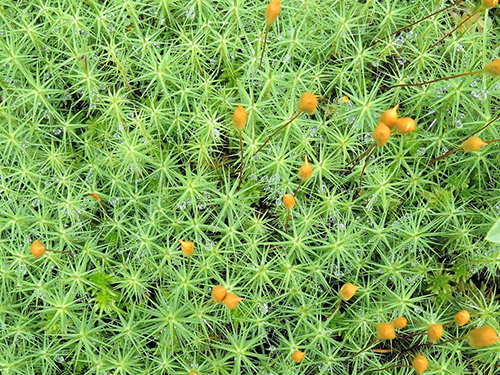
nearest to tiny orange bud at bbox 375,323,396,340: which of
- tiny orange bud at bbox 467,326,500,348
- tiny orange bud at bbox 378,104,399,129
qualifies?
tiny orange bud at bbox 467,326,500,348

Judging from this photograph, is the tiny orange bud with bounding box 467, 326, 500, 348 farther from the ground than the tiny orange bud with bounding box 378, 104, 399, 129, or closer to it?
closer to it

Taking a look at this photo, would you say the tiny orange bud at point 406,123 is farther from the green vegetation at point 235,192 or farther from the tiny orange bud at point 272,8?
the tiny orange bud at point 272,8

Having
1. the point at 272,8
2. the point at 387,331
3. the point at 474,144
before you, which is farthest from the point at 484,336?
the point at 272,8

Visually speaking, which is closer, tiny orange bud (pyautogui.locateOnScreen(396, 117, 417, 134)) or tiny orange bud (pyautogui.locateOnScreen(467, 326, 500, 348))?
tiny orange bud (pyautogui.locateOnScreen(467, 326, 500, 348))

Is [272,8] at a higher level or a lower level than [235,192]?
higher

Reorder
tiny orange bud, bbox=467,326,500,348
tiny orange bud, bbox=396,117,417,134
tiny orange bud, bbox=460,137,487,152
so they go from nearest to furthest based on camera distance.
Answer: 1. tiny orange bud, bbox=467,326,500,348
2. tiny orange bud, bbox=396,117,417,134
3. tiny orange bud, bbox=460,137,487,152

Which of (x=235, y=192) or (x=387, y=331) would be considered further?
(x=235, y=192)

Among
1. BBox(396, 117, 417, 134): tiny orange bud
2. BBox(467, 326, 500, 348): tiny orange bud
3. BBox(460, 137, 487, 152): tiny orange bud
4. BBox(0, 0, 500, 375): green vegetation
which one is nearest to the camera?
BBox(467, 326, 500, 348): tiny orange bud

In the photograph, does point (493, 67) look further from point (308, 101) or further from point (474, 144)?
point (308, 101)

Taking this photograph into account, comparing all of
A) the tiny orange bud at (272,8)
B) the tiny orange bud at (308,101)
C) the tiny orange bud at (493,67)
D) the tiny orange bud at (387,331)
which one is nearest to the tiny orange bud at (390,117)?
the tiny orange bud at (308,101)

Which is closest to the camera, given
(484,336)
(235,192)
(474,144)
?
(484,336)

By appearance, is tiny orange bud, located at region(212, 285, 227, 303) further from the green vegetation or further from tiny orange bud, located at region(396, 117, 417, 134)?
tiny orange bud, located at region(396, 117, 417, 134)
